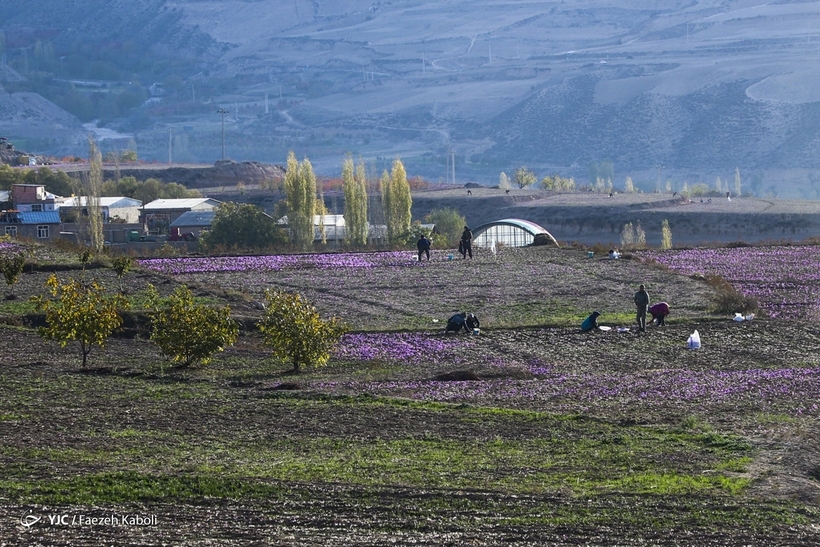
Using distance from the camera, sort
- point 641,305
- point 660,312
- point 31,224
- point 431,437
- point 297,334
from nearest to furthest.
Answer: point 431,437 < point 297,334 < point 641,305 < point 660,312 < point 31,224

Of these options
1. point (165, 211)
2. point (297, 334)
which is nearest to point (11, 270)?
point (297, 334)

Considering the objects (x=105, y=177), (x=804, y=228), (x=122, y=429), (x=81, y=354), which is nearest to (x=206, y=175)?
(x=105, y=177)

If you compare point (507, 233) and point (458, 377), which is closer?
point (458, 377)

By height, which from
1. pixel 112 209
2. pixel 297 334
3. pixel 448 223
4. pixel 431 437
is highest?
pixel 112 209

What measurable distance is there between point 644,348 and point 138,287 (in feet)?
54.0

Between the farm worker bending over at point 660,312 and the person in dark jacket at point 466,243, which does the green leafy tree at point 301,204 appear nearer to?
the person in dark jacket at point 466,243

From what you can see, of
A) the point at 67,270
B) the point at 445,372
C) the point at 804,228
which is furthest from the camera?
the point at 804,228

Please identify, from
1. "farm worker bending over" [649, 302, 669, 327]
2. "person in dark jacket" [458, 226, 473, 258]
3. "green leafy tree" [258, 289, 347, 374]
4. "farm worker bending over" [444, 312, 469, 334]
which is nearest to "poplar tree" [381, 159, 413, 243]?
"person in dark jacket" [458, 226, 473, 258]

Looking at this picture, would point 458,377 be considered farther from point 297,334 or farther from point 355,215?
point 355,215

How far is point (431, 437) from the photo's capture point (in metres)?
20.0

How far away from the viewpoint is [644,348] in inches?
1210

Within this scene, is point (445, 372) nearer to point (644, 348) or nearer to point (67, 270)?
point (644, 348)

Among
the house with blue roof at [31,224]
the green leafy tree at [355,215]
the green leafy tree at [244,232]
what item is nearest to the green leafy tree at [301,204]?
the green leafy tree at [244,232]

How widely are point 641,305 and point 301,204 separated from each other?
41.0m
